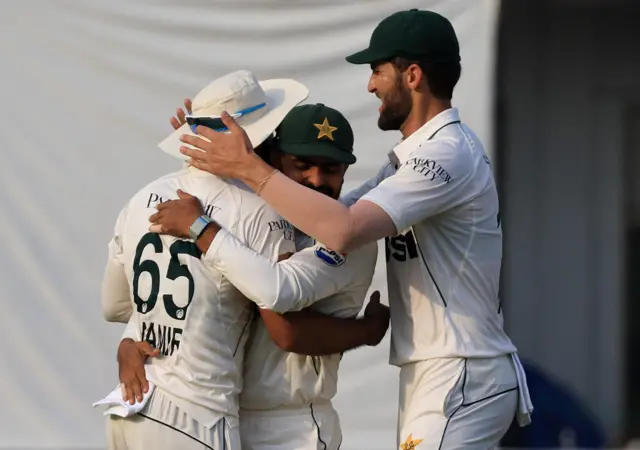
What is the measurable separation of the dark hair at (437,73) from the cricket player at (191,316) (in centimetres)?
36

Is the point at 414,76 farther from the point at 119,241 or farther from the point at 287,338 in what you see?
the point at 119,241

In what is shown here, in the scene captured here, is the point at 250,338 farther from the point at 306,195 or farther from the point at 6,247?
the point at 6,247

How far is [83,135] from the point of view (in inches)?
177

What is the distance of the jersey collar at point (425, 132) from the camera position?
301 cm

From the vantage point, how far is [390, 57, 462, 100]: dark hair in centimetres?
300

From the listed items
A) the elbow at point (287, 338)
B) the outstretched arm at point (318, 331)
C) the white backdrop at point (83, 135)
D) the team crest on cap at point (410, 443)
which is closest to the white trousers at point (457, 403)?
the team crest on cap at point (410, 443)

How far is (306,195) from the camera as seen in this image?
283 centimetres

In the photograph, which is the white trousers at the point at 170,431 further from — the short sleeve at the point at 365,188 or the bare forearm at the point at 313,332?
the short sleeve at the point at 365,188

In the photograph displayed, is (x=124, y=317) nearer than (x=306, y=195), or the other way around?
(x=306, y=195)

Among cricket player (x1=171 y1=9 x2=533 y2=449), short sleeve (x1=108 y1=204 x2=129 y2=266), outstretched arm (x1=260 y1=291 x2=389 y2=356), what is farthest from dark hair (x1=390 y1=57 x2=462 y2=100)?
short sleeve (x1=108 y1=204 x2=129 y2=266)

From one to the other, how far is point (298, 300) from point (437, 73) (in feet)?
2.10

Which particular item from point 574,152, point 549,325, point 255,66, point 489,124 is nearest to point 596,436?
point 549,325

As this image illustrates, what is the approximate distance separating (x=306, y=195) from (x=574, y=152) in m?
4.36

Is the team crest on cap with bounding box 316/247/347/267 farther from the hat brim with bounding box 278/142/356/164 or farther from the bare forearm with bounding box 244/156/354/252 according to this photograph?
the hat brim with bounding box 278/142/356/164
